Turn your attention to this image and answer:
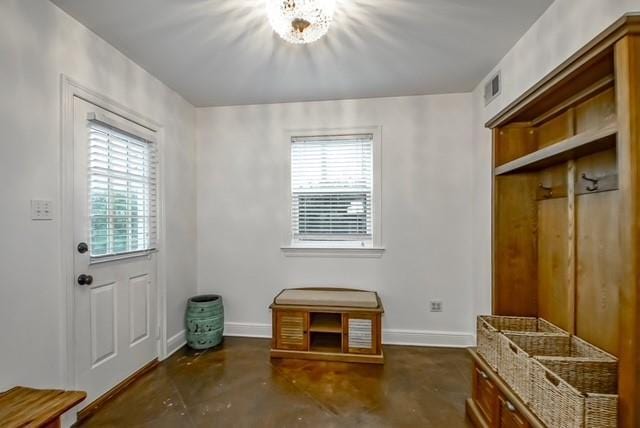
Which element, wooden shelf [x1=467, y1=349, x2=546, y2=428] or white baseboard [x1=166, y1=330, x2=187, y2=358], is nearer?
wooden shelf [x1=467, y1=349, x2=546, y2=428]

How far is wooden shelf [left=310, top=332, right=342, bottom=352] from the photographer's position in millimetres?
2951

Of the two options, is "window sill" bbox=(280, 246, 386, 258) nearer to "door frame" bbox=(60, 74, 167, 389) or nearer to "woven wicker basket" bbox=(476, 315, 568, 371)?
"woven wicker basket" bbox=(476, 315, 568, 371)

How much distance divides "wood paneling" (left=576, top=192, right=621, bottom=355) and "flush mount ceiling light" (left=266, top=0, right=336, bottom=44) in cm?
167

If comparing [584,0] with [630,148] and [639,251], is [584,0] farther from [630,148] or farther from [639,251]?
[639,251]

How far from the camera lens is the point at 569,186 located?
1.73 metres

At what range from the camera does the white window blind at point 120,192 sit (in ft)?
7.30

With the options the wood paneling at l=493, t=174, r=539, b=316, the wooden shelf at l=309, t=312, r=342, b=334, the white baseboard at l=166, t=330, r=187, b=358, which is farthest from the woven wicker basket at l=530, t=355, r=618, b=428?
the white baseboard at l=166, t=330, r=187, b=358

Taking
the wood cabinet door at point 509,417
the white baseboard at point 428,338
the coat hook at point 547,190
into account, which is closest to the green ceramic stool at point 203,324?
the white baseboard at point 428,338

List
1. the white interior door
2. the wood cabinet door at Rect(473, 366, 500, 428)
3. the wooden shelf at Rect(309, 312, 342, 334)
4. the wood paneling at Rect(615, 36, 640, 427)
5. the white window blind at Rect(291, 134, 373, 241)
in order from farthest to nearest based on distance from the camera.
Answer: the white window blind at Rect(291, 134, 373, 241), the wooden shelf at Rect(309, 312, 342, 334), the white interior door, the wood cabinet door at Rect(473, 366, 500, 428), the wood paneling at Rect(615, 36, 640, 427)

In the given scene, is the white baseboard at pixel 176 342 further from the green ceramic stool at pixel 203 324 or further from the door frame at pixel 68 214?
the door frame at pixel 68 214

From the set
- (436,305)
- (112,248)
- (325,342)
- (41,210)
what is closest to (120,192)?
(112,248)

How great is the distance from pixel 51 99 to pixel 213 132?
175 cm

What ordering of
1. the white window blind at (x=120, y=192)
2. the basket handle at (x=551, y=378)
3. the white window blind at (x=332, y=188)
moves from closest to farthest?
the basket handle at (x=551, y=378) → the white window blind at (x=120, y=192) → the white window blind at (x=332, y=188)

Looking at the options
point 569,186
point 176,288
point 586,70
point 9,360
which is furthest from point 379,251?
point 9,360
